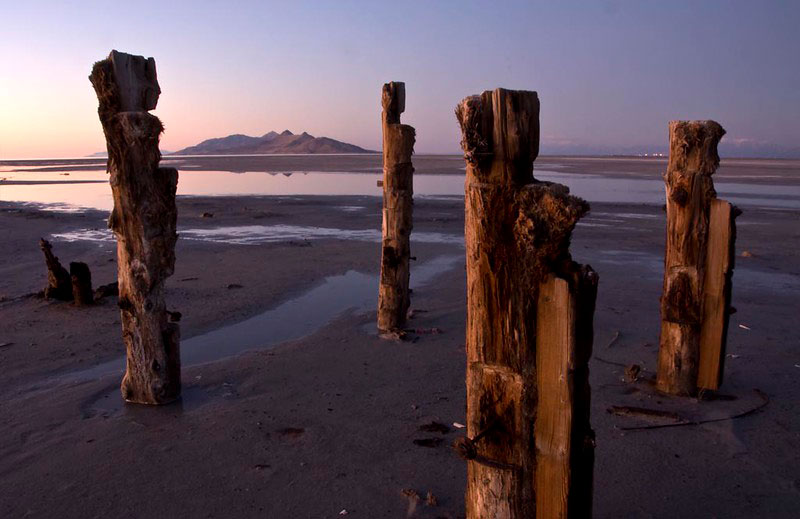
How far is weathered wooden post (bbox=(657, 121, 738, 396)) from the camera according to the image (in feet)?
19.8

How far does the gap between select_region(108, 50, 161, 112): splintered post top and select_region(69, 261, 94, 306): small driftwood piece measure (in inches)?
195

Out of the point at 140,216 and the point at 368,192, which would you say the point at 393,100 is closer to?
the point at 140,216

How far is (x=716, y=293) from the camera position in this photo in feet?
20.3

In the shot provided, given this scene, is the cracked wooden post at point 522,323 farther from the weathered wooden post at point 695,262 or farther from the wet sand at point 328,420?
the weathered wooden post at point 695,262

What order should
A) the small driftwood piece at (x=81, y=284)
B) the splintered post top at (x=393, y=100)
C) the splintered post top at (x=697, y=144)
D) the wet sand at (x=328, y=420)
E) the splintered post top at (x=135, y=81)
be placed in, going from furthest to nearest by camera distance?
the small driftwood piece at (x=81, y=284), the splintered post top at (x=393, y=100), the splintered post top at (x=697, y=144), the splintered post top at (x=135, y=81), the wet sand at (x=328, y=420)

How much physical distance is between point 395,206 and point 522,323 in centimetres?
571

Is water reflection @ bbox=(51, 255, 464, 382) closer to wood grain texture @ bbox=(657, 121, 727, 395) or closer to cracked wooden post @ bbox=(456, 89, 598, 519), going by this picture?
wood grain texture @ bbox=(657, 121, 727, 395)

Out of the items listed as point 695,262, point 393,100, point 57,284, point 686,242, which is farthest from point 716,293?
point 57,284

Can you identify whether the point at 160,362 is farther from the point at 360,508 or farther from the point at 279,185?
the point at 279,185

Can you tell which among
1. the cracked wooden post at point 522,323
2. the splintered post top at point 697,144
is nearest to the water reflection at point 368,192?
the splintered post top at point 697,144

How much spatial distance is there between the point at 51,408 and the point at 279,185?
37.4 metres

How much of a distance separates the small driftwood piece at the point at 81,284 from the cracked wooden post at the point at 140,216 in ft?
14.5

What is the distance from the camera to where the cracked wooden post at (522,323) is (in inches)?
120

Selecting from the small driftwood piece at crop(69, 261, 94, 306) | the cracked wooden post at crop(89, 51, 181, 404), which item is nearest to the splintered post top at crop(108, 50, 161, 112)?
the cracked wooden post at crop(89, 51, 181, 404)
